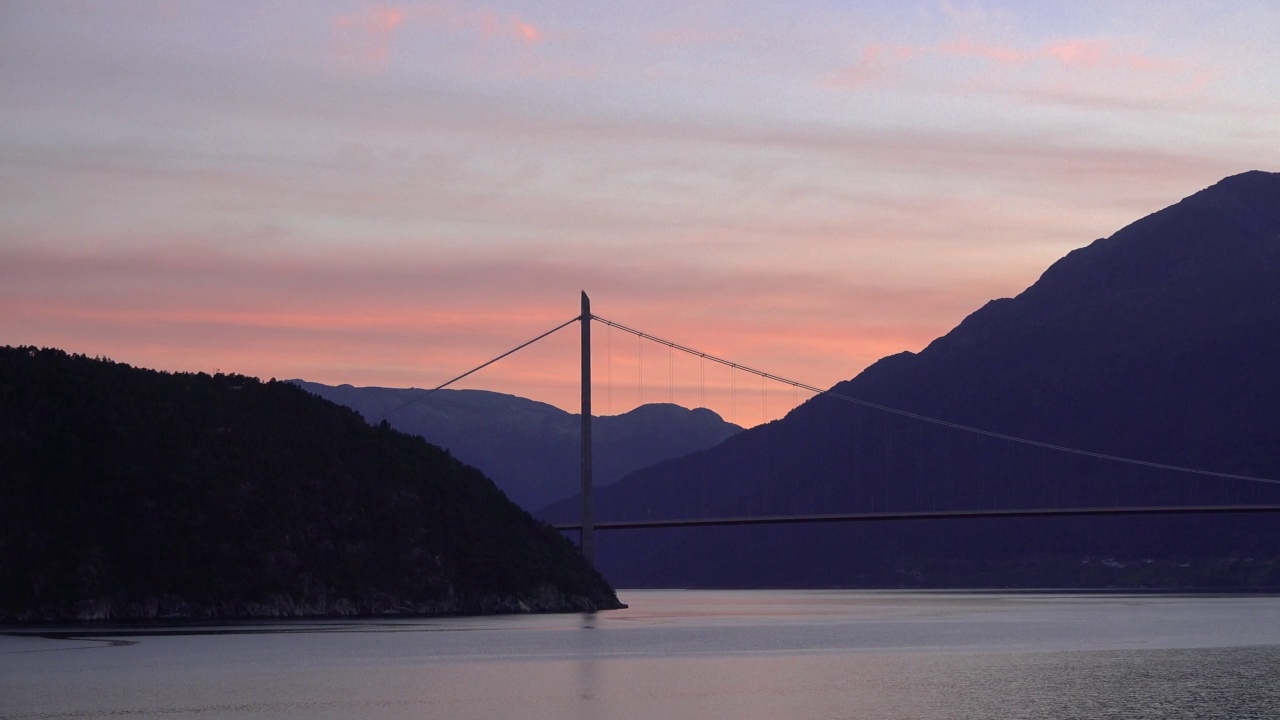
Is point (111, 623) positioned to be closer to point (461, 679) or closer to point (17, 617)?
point (17, 617)

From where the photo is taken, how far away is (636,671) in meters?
54.2

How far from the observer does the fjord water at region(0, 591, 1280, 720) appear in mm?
41688

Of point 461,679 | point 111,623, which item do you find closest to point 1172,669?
point 461,679

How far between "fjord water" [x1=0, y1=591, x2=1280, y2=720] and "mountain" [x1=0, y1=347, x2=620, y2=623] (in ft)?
16.0

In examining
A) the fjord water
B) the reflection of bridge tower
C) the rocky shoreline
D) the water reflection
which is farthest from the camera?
the reflection of bridge tower

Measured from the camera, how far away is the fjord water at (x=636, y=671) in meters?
41.7

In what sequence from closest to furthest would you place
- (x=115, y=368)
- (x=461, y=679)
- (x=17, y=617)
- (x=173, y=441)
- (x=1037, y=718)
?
(x=1037, y=718)
(x=461, y=679)
(x=17, y=617)
(x=173, y=441)
(x=115, y=368)

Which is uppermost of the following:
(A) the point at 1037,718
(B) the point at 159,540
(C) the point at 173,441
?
(C) the point at 173,441

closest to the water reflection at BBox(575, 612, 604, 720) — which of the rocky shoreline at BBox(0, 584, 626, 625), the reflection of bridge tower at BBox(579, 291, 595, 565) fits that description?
the rocky shoreline at BBox(0, 584, 626, 625)

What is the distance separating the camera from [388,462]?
102062 mm

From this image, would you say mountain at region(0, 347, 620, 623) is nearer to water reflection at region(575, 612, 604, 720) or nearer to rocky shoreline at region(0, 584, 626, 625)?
rocky shoreline at region(0, 584, 626, 625)

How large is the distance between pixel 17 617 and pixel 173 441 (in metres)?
15.5

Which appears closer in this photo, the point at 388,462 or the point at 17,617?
the point at 17,617

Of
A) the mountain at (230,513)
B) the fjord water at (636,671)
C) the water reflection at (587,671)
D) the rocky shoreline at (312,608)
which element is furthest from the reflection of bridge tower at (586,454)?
the water reflection at (587,671)
